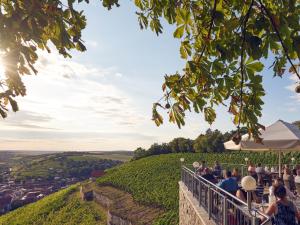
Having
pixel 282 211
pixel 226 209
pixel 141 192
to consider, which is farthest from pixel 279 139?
pixel 141 192

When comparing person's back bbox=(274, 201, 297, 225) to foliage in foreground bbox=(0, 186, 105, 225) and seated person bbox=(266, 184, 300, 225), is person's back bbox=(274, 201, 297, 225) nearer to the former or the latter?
seated person bbox=(266, 184, 300, 225)

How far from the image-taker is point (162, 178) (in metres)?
37.0

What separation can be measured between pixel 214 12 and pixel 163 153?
180 ft

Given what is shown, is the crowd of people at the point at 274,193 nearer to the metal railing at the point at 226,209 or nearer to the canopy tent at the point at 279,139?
the metal railing at the point at 226,209

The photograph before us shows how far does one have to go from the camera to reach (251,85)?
3143 mm

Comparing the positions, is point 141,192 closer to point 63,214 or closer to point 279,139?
point 63,214

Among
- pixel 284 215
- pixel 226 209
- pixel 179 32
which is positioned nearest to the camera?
pixel 179 32

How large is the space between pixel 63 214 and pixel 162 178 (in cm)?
1174

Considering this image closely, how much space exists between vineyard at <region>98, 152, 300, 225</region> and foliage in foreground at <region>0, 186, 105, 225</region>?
162 inches

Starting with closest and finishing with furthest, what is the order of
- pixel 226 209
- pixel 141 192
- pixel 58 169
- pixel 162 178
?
pixel 226 209, pixel 141 192, pixel 162 178, pixel 58 169

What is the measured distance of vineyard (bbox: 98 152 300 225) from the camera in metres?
28.3

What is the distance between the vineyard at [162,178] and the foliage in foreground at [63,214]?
4.10 meters

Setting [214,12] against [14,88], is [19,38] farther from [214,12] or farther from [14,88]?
[214,12]

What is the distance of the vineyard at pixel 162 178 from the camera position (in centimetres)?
2827
